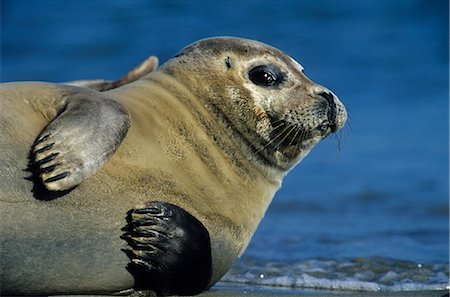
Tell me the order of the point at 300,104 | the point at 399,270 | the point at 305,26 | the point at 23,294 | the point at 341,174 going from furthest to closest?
the point at 305,26 → the point at 341,174 → the point at 399,270 → the point at 300,104 → the point at 23,294

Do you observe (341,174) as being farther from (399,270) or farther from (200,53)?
(200,53)

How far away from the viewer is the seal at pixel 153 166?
516cm

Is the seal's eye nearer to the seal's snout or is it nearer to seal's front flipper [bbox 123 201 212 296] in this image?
the seal's snout

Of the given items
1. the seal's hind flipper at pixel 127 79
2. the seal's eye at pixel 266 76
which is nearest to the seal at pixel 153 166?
the seal's eye at pixel 266 76

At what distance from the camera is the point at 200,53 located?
650 centimetres

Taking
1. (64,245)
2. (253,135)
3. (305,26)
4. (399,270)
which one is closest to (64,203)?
(64,245)

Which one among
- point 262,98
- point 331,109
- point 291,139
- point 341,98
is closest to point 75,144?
point 262,98

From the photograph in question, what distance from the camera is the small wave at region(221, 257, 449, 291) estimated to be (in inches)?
265

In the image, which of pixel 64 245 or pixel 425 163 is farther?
pixel 425 163

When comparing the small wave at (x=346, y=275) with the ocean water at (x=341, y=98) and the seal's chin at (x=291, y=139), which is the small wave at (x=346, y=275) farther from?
the seal's chin at (x=291, y=139)

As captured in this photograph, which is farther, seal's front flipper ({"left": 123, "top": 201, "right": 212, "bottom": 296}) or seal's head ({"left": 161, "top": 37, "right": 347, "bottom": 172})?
seal's head ({"left": 161, "top": 37, "right": 347, "bottom": 172})

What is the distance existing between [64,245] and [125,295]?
1.67 feet

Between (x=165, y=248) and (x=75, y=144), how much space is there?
676 millimetres

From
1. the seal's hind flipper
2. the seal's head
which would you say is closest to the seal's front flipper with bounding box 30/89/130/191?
the seal's head
